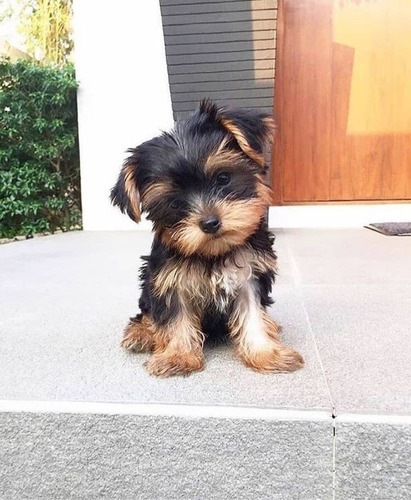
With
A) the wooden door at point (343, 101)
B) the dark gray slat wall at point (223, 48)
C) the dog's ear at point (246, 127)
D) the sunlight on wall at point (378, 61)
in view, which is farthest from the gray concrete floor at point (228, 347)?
the sunlight on wall at point (378, 61)

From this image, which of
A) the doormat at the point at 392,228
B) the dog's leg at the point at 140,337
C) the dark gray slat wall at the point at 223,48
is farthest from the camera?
the doormat at the point at 392,228

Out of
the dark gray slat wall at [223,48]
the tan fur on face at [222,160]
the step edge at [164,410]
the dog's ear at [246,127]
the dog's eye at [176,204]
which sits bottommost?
the step edge at [164,410]

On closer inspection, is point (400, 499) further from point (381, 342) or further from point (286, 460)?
point (381, 342)

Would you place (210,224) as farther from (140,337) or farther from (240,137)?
(140,337)

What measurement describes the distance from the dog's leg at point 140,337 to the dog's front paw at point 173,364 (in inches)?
8.6

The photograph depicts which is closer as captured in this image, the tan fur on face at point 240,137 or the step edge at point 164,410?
the step edge at point 164,410

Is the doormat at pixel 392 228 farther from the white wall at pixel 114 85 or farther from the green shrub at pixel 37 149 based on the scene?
the green shrub at pixel 37 149

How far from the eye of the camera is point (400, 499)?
1660 mm

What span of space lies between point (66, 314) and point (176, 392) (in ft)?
4.58

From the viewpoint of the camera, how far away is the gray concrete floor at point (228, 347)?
6.27ft

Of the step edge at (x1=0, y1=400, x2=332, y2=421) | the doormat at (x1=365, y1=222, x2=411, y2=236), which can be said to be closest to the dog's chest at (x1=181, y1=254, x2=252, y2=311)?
the step edge at (x1=0, y1=400, x2=332, y2=421)

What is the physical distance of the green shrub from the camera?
6.95 meters

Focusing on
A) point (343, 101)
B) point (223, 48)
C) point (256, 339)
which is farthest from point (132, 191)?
point (343, 101)

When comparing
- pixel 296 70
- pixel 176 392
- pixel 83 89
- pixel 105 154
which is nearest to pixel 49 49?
pixel 83 89
